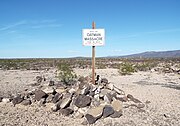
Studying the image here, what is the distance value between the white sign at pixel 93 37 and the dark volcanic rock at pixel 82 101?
2.28 metres

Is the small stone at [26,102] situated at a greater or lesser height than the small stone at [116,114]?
greater

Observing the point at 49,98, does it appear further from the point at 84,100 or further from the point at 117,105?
the point at 117,105

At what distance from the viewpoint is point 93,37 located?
9.10 m

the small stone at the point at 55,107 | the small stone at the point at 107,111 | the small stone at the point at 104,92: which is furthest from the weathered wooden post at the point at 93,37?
the small stone at the point at 107,111

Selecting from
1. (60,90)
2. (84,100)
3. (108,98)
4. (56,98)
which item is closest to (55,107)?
A: (56,98)

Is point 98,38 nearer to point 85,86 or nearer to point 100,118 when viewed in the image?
point 85,86

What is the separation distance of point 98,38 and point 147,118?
12.3 feet

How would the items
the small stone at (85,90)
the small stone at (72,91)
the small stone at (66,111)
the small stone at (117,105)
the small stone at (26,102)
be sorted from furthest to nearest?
→ the small stone at (72,91) → the small stone at (26,102) → the small stone at (85,90) → the small stone at (117,105) → the small stone at (66,111)

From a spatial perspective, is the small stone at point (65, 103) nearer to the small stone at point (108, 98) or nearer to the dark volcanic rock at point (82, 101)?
the dark volcanic rock at point (82, 101)

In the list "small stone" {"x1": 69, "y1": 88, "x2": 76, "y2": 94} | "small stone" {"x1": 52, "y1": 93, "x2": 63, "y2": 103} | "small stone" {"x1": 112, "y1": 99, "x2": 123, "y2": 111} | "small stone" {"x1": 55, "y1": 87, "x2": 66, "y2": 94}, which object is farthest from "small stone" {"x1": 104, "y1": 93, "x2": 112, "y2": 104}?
"small stone" {"x1": 55, "y1": 87, "x2": 66, "y2": 94}

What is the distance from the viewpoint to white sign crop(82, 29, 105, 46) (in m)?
9.07

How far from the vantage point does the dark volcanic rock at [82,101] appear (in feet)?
26.0

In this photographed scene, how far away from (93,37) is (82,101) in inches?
108

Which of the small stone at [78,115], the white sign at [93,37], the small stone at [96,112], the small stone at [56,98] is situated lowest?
the small stone at [78,115]
